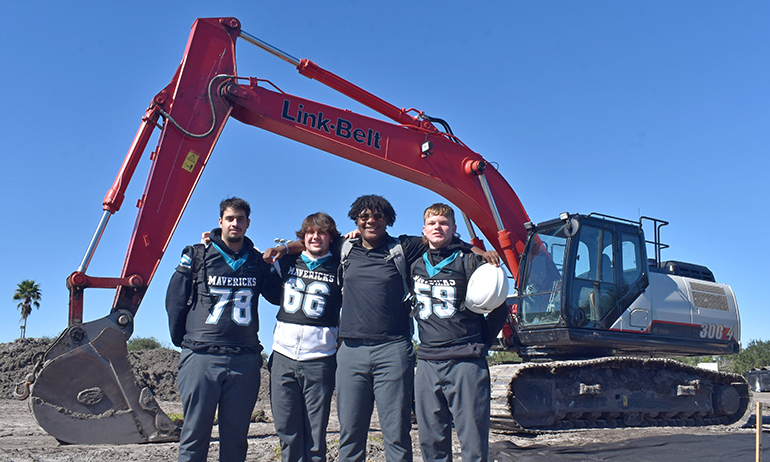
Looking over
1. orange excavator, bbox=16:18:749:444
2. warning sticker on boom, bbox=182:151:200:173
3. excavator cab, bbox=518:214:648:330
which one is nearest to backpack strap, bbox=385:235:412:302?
orange excavator, bbox=16:18:749:444

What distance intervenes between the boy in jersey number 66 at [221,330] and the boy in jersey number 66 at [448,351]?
1.08 m

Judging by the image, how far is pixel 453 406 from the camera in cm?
356

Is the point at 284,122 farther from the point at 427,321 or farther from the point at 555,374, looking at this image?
the point at 555,374

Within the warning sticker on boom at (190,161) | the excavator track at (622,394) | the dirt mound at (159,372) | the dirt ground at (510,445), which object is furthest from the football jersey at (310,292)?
the dirt mound at (159,372)

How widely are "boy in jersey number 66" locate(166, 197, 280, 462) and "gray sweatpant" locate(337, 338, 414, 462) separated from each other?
64 cm

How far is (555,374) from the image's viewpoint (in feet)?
25.4

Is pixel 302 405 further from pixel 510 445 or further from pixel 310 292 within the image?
pixel 510 445

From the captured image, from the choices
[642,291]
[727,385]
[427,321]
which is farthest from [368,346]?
[727,385]

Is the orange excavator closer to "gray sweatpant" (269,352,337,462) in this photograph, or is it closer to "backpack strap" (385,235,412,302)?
"backpack strap" (385,235,412,302)

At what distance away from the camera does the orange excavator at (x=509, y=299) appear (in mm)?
5273

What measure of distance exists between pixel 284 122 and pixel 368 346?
3667mm

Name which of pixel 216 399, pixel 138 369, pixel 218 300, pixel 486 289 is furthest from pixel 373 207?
pixel 138 369

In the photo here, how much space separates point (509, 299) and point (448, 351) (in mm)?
4724

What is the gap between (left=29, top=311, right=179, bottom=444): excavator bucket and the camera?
16.7ft
